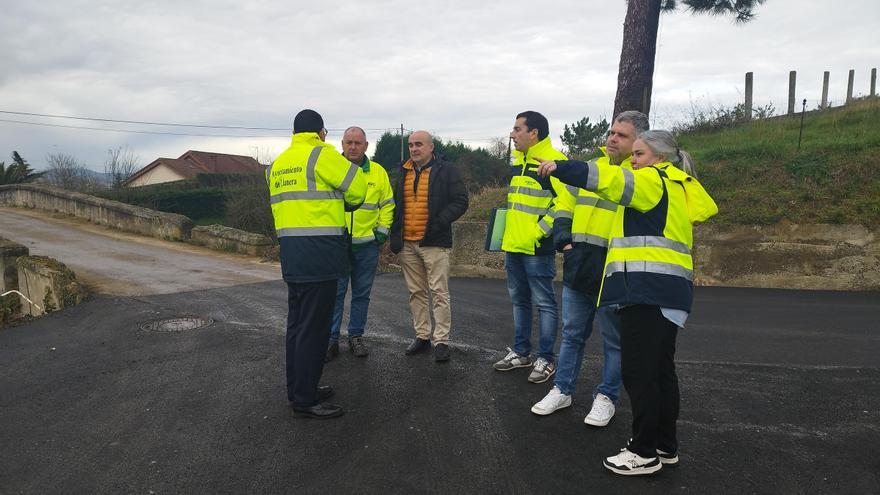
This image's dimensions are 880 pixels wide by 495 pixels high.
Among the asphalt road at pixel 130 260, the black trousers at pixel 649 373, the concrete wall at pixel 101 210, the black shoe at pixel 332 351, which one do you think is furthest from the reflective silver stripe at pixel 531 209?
the concrete wall at pixel 101 210

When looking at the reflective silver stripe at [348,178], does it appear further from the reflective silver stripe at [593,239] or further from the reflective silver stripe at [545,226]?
the reflective silver stripe at [593,239]

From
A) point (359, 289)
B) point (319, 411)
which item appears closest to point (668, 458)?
point (319, 411)

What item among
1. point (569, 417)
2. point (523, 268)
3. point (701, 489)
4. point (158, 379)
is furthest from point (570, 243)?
point (158, 379)

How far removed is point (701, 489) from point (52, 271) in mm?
8030

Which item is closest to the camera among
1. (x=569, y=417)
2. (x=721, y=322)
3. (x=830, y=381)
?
(x=569, y=417)

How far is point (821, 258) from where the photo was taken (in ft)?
26.7

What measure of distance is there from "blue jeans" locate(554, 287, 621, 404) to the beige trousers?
1.34 meters

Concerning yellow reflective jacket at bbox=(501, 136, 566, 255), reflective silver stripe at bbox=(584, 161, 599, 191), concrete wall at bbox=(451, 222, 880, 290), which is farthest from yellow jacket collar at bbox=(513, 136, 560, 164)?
concrete wall at bbox=(451, 222, 880, 290)

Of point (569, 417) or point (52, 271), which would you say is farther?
point (52, 271)

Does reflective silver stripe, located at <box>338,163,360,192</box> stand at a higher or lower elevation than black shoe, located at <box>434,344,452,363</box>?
higher

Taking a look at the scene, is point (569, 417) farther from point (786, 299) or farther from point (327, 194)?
point (786, 299)

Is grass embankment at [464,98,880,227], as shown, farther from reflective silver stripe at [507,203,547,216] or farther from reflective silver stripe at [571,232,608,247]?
reflective silver stripe at [571,232,608,247]

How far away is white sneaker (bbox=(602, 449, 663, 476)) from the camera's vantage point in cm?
297

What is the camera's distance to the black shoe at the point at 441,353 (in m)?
4.84
